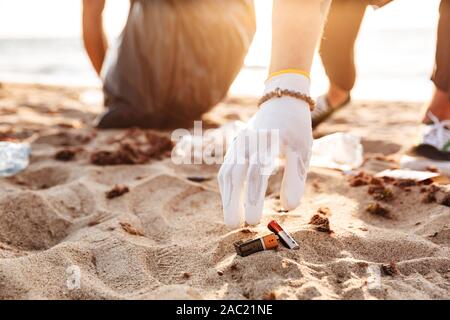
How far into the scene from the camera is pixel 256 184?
1.28 meters

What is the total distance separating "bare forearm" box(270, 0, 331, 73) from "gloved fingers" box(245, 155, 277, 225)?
324 mm

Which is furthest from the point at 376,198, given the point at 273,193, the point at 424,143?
the point at 424,143

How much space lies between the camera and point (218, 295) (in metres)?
1.13

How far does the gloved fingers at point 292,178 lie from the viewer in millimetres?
1335

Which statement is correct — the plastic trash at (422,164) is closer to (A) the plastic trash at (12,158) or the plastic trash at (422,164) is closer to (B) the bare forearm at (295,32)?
(B) the bare forearm at (295,32)

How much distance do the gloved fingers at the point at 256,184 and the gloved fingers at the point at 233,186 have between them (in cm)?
3

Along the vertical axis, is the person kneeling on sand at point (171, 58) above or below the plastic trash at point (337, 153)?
above

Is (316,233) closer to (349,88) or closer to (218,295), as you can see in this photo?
(218,295)

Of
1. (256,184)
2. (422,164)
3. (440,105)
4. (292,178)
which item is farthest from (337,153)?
(256,184)

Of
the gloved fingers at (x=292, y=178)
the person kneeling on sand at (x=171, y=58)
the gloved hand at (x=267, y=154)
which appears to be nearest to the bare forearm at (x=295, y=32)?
the gloved hand at (x=267, y=154)

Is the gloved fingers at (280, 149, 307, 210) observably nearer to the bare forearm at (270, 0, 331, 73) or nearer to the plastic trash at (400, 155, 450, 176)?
the bare forearm at (270, 0, 331, 73)

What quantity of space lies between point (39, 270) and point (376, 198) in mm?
1317

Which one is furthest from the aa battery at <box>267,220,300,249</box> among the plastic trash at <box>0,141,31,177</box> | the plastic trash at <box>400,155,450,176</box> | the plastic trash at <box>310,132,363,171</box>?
the plastic trash at <box>0,141,31,177</box>

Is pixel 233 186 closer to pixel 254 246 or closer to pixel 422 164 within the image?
pixel 254 246
